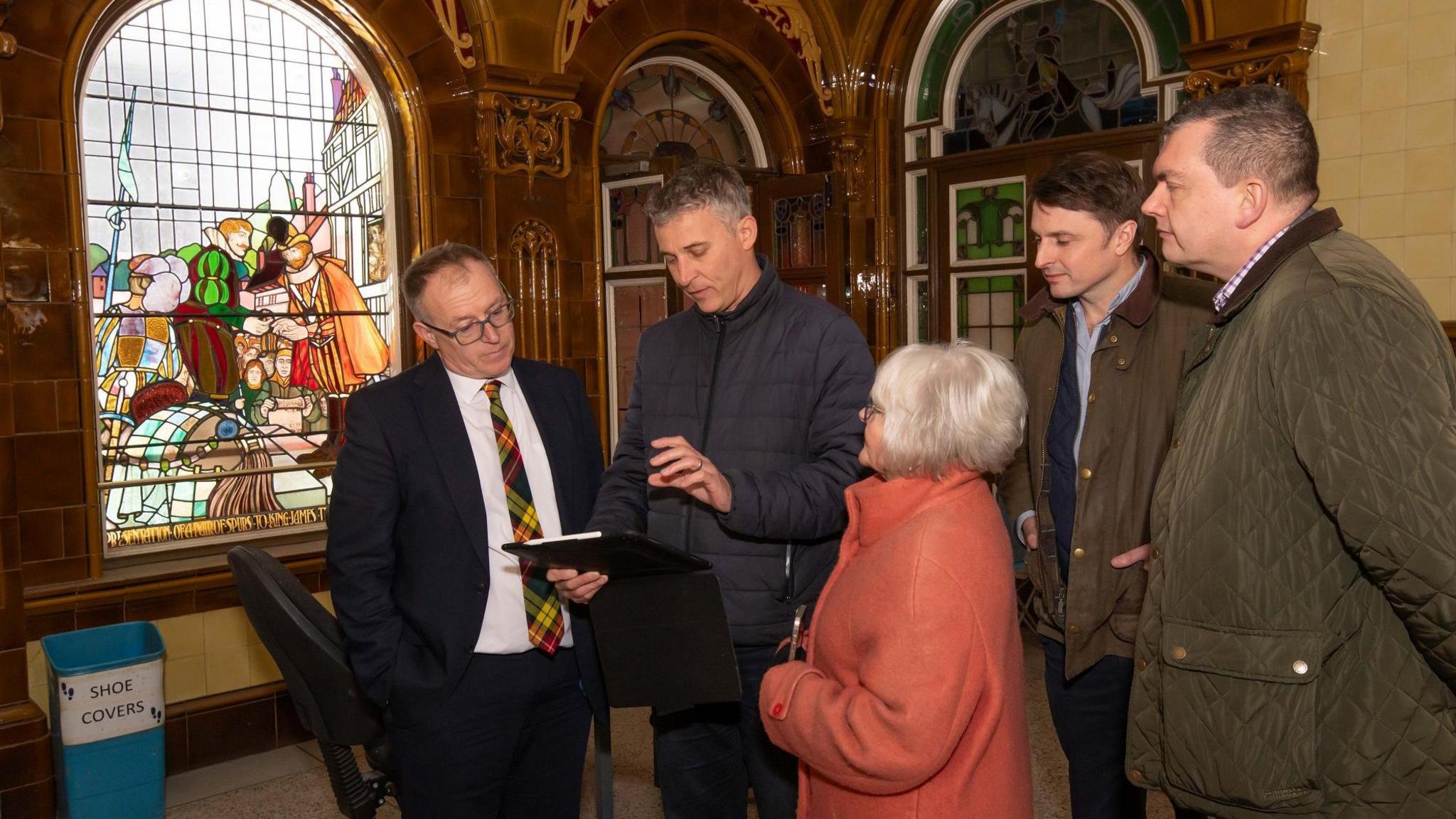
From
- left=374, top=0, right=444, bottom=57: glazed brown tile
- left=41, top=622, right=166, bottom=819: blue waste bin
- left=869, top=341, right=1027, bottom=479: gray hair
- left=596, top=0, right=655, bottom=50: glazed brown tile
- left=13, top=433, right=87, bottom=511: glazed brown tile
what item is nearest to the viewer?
left=869, top=341, right=1027, bottom=479: gray hair

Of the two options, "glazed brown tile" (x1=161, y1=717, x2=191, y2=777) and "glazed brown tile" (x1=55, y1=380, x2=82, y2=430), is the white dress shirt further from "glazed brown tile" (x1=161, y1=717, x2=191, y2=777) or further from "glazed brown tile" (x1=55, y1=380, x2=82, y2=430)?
"glazed brown tile" (x1=161, y1=717, x2=191, y2=777)

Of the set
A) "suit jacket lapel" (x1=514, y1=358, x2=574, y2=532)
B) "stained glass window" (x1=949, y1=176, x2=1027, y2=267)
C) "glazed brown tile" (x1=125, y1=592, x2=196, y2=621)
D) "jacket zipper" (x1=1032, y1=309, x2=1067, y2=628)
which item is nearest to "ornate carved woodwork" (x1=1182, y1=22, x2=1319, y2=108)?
"stained glass window" (x1=949, y1=176, x2=1027, y2=267)

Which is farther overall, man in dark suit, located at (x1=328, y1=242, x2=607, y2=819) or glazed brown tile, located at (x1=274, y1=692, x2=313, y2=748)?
glazed brown tile, located at (x1=274, y1=692, x2=313, y2=748)

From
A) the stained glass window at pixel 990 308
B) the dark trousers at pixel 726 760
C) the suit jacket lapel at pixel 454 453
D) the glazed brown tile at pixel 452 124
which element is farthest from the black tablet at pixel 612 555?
the stained glass window at pixel 990 308

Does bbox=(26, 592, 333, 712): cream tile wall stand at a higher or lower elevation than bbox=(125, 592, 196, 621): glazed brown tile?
lower

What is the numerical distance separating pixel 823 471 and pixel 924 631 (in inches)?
24.0

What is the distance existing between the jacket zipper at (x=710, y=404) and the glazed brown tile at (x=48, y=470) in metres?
2.67

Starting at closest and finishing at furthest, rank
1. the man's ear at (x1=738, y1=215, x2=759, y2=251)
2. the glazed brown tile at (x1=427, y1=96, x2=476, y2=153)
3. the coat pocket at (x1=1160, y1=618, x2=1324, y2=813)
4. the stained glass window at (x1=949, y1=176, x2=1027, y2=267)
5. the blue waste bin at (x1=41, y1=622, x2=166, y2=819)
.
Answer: the coat pocket at (x1=1160, y1=618, x2=1324, y2=813) → the man's ear at (x1=738, y1=215, x2=759, y2=251) → the blue waste bin at (x1=41, y1=622, x2=166, y2=819) → the glazed brown tile at (x1=427, y1=96, x2=476, y2=153) → the stained glass window at (x1=949, y1=176, x2=1027, y2=267)

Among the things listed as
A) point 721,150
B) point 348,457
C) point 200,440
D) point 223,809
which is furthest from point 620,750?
point 721,150

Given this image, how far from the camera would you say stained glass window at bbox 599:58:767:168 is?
18.2 feet

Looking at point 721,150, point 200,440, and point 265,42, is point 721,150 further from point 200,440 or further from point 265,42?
point 200,440

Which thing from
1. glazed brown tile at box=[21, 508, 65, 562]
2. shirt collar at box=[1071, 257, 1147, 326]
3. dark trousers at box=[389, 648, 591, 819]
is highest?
shirt collar at box=[1071, 257, 1147, 326]

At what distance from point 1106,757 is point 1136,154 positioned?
352 cm

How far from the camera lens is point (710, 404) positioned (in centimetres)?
224
